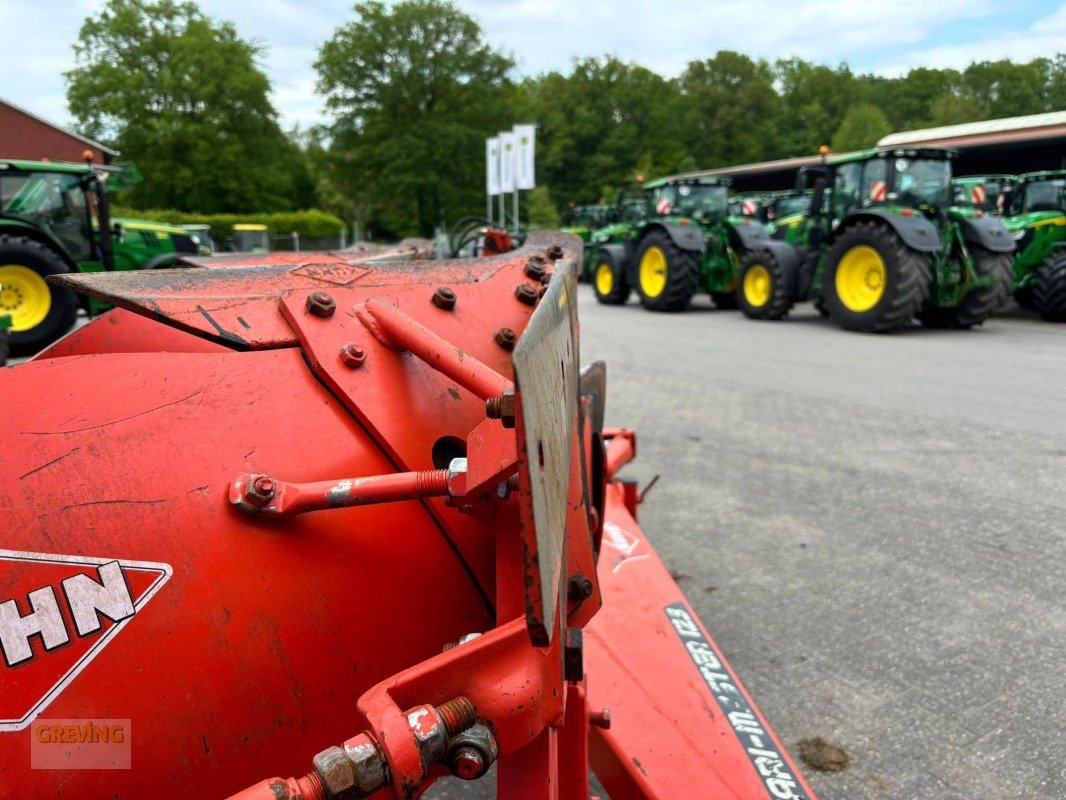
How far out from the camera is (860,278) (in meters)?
9.99

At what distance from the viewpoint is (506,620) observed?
1087 mm

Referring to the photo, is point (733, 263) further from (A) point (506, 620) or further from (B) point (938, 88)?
(B) point (938, 88)

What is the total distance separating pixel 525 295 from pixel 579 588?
667 mm

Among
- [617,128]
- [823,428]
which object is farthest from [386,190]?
[823,428]

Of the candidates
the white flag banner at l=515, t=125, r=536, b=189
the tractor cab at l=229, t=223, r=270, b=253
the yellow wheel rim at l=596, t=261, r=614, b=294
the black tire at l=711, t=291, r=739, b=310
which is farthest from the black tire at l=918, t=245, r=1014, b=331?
the tractor cab at l=229, t=223, r=270, b=253

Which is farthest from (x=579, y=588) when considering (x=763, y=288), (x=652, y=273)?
(x=652, y=273)

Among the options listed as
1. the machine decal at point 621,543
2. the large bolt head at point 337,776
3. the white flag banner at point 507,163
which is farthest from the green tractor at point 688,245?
the large bolt head at point 337,776

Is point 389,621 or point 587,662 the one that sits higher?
point 389,621

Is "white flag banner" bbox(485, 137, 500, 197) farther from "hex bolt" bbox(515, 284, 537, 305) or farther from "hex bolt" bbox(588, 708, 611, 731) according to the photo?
"hex bolt" bbox(588, 708, 611, 731)

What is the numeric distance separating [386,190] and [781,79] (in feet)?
123

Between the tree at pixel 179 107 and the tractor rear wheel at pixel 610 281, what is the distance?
27.7 m

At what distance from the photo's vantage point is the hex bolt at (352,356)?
4.20ft

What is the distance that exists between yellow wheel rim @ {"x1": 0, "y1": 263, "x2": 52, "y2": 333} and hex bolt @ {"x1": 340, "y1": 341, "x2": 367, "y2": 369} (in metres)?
8.89

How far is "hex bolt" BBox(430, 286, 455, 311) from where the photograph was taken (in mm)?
1483
